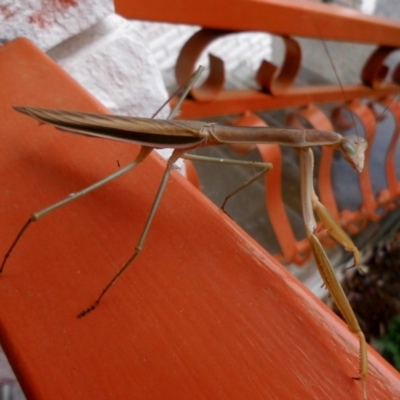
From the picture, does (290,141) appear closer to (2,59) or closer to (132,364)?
(132,364)

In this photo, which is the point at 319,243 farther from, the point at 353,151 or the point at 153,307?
the point at 153,307

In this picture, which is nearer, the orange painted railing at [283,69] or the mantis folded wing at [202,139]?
the mantis folded wing at [202,139]

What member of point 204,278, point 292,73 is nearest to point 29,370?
point 204,278

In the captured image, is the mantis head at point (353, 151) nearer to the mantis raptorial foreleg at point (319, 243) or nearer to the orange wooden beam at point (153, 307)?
the mantis raptorial foreleg at point (319, 243)

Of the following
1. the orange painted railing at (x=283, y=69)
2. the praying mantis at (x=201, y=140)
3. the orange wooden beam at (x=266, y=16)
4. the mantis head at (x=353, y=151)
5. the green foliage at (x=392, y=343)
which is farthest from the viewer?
the green foliage at (x=392, y=343)

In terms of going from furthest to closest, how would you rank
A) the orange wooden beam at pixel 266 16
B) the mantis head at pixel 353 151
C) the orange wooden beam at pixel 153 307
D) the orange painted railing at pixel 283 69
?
the orange painted railing at pixel 283 69, the orange wooden beam at pixel 266 16, the mantis head at pixel 353 151, the orange wooden beam at pixel 153 307

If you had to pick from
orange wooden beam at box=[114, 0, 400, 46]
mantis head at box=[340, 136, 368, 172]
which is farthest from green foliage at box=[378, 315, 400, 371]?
mantis head at box=[340, 136, 368, 172]

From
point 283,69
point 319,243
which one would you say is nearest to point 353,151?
point 319,243

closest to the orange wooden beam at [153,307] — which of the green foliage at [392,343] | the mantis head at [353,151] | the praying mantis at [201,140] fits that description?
the praying mantis at [201,140]
